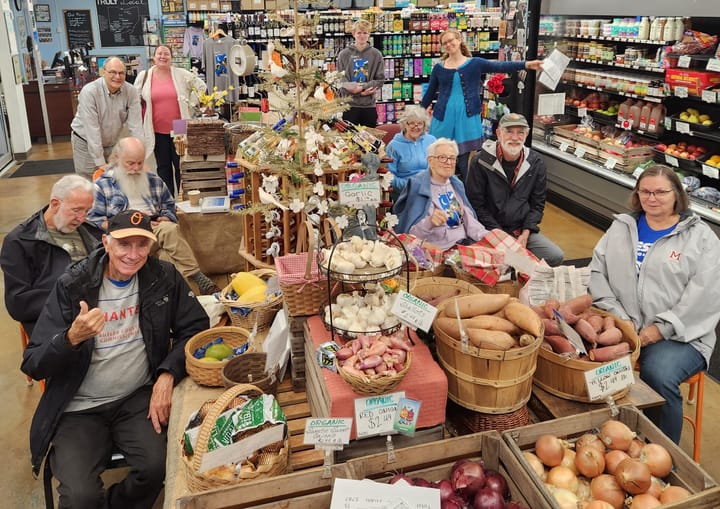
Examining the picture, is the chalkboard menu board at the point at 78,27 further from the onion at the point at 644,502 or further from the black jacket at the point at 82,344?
the onion at the point at 644,502

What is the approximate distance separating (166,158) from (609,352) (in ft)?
18.1

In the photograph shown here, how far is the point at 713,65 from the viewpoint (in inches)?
208

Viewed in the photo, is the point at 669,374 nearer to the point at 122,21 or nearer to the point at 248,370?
the point at 248,370

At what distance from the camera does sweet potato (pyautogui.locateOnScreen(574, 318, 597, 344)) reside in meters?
2.56

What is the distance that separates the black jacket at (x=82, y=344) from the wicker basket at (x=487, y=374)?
1168 mm

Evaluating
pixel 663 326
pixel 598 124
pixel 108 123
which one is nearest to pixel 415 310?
pixel 663 326

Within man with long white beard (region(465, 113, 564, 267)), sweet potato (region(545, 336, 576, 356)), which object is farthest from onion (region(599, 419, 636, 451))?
man with long white beard (region(465, 113, 564, 267))

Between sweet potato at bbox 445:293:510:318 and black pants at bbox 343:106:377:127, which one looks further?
black pants at bbox 343:106:377:127

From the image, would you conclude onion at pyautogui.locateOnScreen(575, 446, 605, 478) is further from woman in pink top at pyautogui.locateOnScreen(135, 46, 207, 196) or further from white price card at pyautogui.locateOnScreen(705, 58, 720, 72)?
woman in pink top at pyautogui.locateOnScreen(135, 46, 207, 196)

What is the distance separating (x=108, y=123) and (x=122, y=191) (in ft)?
6.79

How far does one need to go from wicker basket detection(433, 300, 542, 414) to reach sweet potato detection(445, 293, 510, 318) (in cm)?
17

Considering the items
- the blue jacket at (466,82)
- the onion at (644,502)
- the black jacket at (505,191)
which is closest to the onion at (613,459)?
the onion at (644,502)

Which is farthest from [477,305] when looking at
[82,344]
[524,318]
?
[82,344]

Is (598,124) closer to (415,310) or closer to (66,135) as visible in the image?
(415,310)
